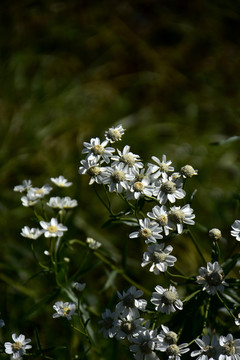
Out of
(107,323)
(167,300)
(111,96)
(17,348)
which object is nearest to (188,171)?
(167,300)

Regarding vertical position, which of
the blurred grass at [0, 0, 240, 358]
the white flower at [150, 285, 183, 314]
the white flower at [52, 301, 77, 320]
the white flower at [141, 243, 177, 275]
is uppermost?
the white flower at [141, 243, 177, 275]

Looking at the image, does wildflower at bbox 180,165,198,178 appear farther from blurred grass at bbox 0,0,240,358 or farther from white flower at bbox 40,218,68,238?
blurred grass at bbox 0,0,240,358

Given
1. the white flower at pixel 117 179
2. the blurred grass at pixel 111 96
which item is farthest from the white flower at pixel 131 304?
the blurred grass at pixel 111 96

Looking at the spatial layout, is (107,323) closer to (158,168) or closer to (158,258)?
(158,258)

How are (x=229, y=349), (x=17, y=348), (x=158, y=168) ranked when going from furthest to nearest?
(x=158, y=168) < (x=17, y=348) < (x=229, y=349)

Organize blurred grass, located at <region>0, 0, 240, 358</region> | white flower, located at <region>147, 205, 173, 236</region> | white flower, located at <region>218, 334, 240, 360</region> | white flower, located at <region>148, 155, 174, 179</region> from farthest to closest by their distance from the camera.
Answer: blurred grass, located at <region>0, 0, 240, 358</region> < white flower, located at <region>148, 155, 174, 179</region> < white flower, located at <region>147, 205, 173, 236</region> < white flower, located at <region>218, 334, 240, 360</region>

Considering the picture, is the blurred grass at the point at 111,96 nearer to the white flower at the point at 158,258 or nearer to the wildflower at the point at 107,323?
the wildflower at the point at 107,323

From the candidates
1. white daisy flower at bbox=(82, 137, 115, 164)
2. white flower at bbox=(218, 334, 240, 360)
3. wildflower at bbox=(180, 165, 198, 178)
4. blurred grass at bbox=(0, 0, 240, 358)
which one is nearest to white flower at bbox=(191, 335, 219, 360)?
white flower at bbox=(218, 334, 240, 360)
